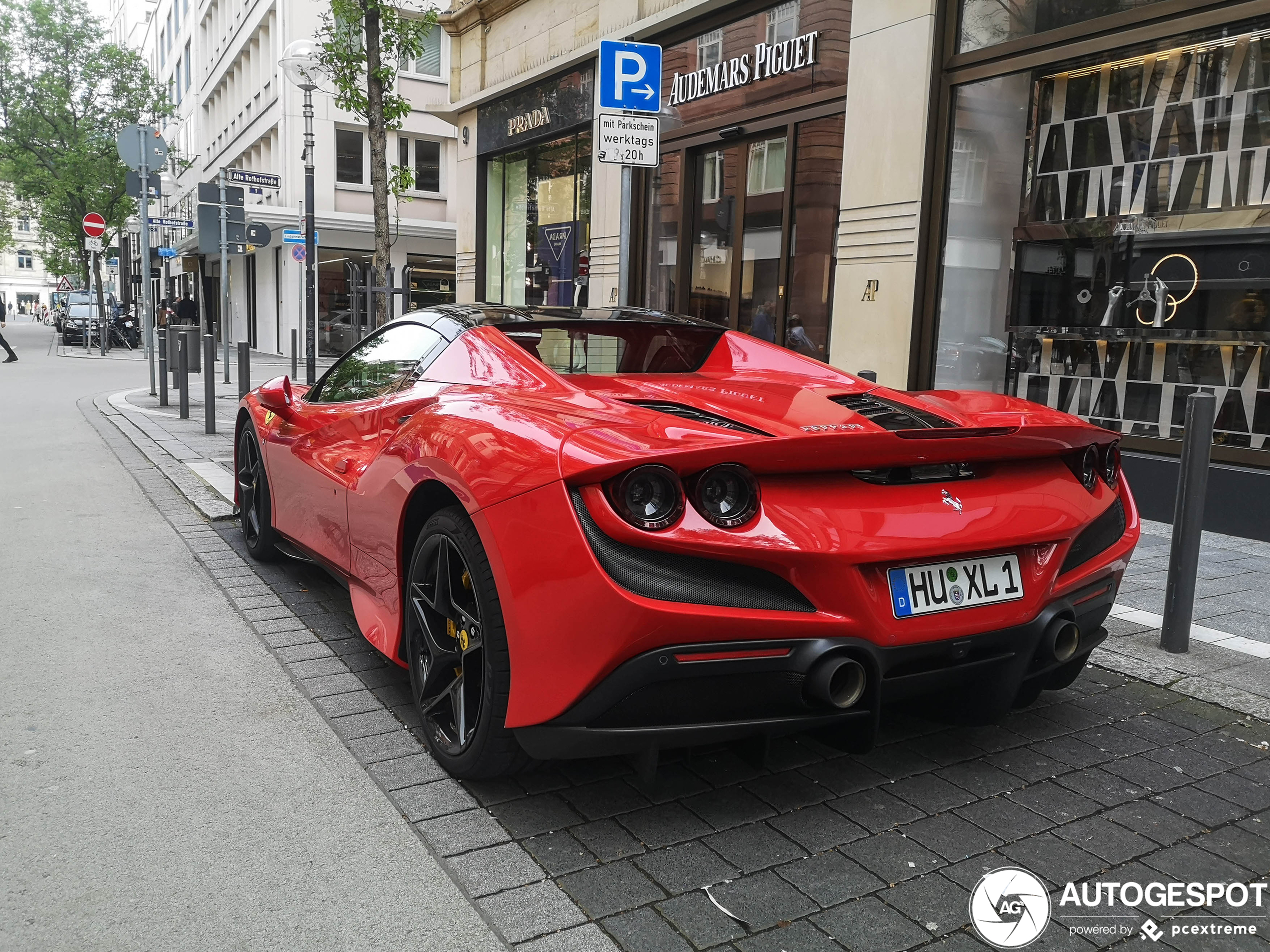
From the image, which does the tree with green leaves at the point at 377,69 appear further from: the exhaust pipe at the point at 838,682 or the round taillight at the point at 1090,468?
the exhaust pipe at the point at 838,682

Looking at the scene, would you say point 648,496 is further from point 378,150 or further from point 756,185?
point 378,150

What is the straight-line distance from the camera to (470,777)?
288 centimetres

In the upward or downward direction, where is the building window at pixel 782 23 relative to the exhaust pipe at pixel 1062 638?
upward

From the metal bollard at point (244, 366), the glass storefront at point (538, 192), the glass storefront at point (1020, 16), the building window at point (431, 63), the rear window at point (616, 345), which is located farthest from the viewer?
the building window at point (431, 63)

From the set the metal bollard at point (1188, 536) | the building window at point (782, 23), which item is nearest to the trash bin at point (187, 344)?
the building window at point (782, 23)

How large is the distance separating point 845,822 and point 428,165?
34493 mm

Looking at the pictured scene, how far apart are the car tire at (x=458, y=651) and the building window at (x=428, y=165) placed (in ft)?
109

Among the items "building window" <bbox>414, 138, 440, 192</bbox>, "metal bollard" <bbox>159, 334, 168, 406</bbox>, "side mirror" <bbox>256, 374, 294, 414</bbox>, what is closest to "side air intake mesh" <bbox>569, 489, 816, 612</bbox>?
"side mirror" <bbox>256, 374, 294, 414</bbox>

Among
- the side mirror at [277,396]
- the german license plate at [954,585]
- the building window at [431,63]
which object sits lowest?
the german license plate at [954,585]

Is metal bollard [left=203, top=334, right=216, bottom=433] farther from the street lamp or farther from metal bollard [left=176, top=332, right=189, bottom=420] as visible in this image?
the street lamp

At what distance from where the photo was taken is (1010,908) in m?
2.35

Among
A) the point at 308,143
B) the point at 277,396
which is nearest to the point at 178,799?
the point at 277,396

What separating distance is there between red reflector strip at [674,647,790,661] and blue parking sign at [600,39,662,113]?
448 centimetres

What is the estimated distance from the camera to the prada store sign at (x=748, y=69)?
404 inches
